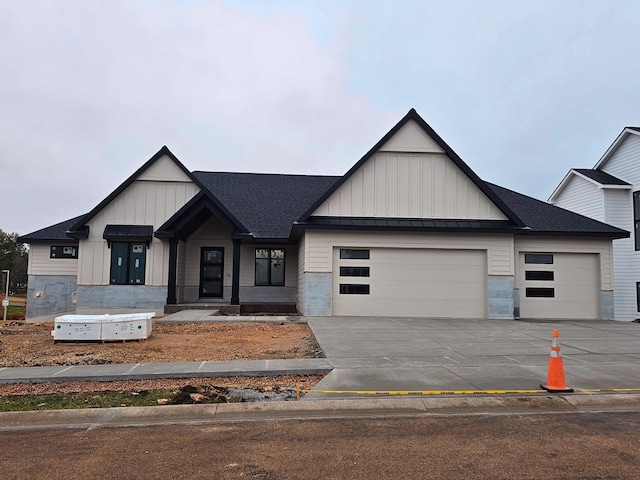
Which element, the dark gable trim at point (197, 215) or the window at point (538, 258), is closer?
the dark gable trim at point (197, 215)

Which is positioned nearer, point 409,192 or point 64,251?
point 409,192

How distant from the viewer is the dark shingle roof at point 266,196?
19797 mm

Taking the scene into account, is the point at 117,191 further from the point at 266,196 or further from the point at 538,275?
the point at 538,275

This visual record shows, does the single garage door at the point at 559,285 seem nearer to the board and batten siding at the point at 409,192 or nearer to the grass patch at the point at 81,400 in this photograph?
the board and batten siding at the point at 409,192

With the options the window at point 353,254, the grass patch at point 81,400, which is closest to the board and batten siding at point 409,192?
the window at point 353,254

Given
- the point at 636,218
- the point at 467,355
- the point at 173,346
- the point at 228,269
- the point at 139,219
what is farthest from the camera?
the point at 636,218

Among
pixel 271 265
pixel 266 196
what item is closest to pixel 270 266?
pixel 271 265

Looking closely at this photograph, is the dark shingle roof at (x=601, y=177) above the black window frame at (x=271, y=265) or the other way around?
above

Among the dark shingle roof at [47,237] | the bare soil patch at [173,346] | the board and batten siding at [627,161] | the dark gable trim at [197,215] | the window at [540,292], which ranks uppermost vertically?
the board and batten siding at [627,161]

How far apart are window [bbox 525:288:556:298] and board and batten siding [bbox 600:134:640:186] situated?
8.02m

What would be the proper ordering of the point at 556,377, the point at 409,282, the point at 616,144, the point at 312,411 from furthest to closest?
1. the point at 616,144
2. the point at 409,282
3. the point at 556,377
4. the point at 312,411

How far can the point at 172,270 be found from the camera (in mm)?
17688

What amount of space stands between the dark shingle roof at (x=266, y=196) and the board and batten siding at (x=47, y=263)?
7195 millimetres

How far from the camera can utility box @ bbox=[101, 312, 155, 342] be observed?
10781 millimetres
